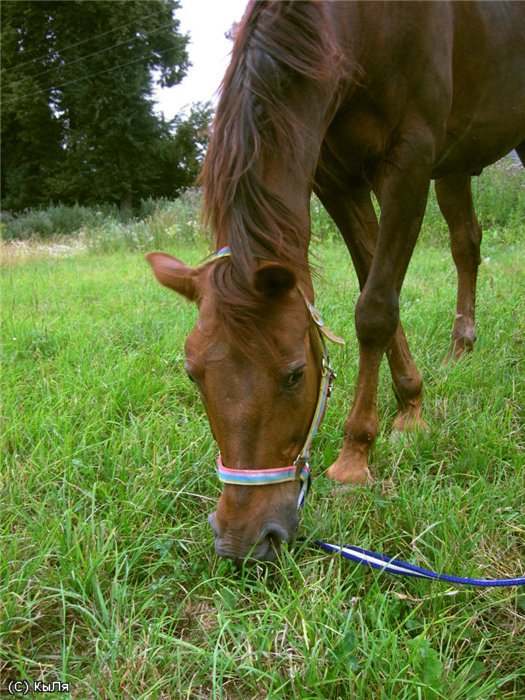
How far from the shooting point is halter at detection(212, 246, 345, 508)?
138cm

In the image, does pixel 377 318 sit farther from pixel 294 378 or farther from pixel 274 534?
pixel 274 534

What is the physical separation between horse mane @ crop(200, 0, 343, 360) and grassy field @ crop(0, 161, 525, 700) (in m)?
0.33

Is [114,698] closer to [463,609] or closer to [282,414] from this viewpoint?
[282,414]

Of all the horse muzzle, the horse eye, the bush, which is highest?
the bush

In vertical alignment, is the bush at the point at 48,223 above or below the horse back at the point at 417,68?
above

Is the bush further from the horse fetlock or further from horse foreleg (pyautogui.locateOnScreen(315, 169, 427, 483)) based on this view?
the horse fetlock

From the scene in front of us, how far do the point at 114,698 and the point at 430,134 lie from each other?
2.08 m

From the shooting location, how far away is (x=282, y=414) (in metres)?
1.43

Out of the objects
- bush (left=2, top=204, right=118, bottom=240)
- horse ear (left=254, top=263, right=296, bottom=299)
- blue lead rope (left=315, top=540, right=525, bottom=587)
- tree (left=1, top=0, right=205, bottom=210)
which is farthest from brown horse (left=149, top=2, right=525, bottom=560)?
tree (left=1, top=0, right=205, bottom=210)

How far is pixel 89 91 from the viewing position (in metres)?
22.7

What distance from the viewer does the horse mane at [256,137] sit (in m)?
1.36

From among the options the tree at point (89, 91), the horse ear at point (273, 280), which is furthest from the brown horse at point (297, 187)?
the tree at point (89, 91)

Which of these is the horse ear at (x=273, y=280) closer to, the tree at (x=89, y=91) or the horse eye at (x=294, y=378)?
the horse eye at (x=294, y=378)

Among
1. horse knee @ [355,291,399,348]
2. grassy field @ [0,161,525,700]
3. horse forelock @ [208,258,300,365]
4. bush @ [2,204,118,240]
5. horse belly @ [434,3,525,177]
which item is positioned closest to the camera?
grassy field @ [0,161,525,700]
